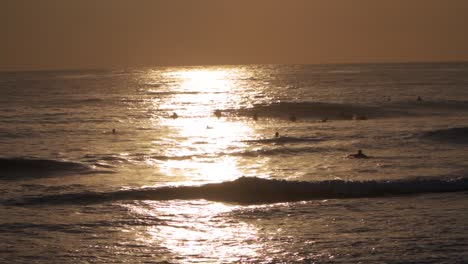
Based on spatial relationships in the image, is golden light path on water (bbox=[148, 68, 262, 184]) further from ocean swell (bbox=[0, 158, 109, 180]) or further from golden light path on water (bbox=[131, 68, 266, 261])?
ocean swell (bbox=[0, 158, 109, 180])

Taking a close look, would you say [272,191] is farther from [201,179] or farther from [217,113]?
[217,113]

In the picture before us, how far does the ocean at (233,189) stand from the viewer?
16828mm

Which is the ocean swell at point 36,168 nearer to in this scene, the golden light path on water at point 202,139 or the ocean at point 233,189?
the ocean at point 233,189

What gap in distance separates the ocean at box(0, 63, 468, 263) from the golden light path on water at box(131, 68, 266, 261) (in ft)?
0.18

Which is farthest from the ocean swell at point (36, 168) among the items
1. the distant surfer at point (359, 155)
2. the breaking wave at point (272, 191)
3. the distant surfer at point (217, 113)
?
the distant surfer at point (217, 113)

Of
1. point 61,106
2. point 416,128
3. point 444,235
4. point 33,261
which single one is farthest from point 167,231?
point 61,106

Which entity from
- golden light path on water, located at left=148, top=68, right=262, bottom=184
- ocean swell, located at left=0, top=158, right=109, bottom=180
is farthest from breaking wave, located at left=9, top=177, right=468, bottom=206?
ocean swell, located at left=0, top=158, right=109, bottom=180

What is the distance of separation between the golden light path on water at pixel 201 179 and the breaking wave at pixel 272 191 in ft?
3.49

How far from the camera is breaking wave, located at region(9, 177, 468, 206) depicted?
23.1 metres

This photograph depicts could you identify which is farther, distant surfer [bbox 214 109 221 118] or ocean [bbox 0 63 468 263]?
distant surfer [bbox 214 109 221 118]

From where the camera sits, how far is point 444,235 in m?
17.2

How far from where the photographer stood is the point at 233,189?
81.6 ft

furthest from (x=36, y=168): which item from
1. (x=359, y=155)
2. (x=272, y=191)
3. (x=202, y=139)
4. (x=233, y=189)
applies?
(x=359, y=155)

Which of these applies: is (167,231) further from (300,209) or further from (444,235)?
(444,235)
